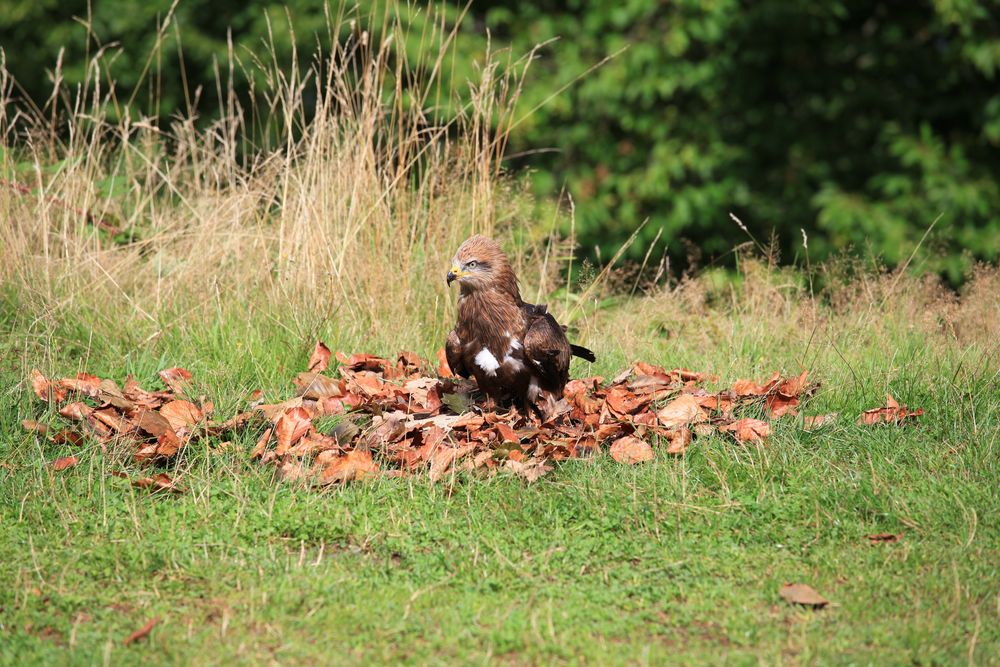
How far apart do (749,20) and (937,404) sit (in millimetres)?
4883

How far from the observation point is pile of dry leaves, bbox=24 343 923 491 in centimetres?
414

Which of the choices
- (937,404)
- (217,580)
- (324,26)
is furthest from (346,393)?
(324,26)

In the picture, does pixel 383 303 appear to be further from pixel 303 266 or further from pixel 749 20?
pixel 749 20

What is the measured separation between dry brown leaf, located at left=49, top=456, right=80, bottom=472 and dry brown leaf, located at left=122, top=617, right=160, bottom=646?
112 centimetres

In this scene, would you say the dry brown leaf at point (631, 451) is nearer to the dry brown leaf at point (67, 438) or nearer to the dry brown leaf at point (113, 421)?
the dry brown leaf at point (113, 421)

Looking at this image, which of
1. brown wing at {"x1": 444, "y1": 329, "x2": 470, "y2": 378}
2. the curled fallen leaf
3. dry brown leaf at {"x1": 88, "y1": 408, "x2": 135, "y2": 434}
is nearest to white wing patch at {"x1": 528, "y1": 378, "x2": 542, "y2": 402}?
brown wing at {"x1": 444, "y1": 329, "x2": 470, "y2": 378}

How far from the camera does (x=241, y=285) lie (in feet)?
18.6

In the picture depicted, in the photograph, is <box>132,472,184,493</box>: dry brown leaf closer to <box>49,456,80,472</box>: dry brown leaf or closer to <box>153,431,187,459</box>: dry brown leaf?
<box>153,431,187,459</box>: dry brown leaf

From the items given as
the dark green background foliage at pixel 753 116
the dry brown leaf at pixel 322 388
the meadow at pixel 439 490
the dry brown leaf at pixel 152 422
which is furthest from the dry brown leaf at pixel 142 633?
the dark green background foliage at pixel 753 116

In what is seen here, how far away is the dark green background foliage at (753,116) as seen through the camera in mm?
8398

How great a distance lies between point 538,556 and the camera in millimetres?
3592

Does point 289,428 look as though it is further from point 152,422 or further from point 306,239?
point 306,239

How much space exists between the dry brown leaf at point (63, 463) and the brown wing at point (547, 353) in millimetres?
1761

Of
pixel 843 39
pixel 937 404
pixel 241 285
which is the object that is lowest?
pixel 241 285
